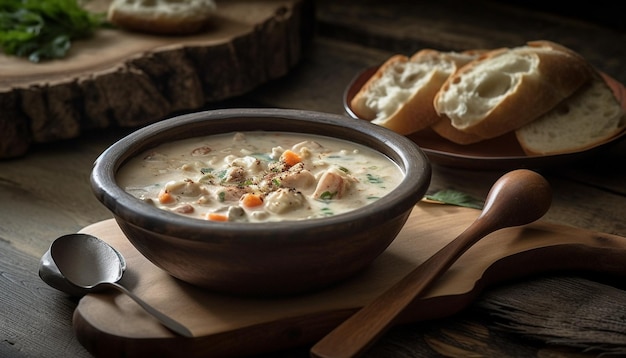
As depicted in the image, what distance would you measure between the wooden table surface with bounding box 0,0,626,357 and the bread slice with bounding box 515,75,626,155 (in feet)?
0.39

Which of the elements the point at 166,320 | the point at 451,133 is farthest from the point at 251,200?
the point at 451,133

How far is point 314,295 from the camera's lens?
74.5 inches

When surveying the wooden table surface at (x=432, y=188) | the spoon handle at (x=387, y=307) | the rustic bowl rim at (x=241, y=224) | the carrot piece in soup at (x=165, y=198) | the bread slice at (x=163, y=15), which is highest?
the rustic bowl rim at (x=241, y=224)

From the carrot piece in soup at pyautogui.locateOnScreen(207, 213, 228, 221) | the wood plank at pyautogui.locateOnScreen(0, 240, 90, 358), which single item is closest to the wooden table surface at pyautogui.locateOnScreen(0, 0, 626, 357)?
the wood plank at pyautogui.locateOnScreen(0, 240, 90, 358)

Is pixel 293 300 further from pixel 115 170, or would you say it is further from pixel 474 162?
pixel 474 162

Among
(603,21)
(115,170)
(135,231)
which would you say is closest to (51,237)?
(115,170)

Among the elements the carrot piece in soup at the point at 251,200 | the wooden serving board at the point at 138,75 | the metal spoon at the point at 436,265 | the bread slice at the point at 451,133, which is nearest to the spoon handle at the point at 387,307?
the metal spoon at the point at 436,265

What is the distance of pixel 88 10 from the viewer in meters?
3.82

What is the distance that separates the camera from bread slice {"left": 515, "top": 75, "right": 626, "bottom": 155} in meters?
2.72

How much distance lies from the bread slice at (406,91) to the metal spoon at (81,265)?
3.75 ft

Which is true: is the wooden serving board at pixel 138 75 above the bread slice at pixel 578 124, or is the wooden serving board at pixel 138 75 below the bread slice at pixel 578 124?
below

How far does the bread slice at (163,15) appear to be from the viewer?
342 centimetres

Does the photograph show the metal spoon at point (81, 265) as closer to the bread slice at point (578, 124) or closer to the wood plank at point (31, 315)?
the wood plank at point (31, 315)

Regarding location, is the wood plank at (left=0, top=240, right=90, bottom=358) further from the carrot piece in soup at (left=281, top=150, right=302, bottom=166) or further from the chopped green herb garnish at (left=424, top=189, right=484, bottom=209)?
the chopped green herb garnish at (left=424, top=189, right=484, bottom=209)
